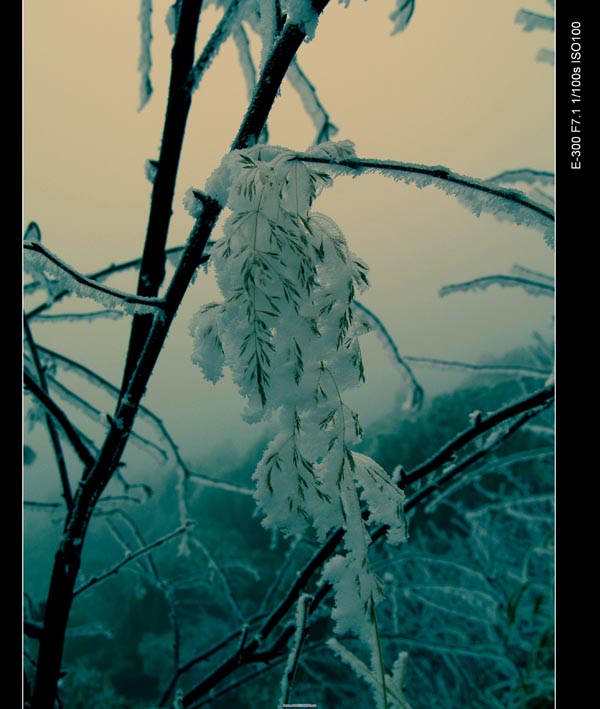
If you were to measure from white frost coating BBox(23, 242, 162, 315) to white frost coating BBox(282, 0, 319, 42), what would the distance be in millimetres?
243

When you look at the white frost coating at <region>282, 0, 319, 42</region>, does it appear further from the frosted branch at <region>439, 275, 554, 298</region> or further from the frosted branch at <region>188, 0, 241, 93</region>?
the frosted branch at <region>439, 275, 554, 298</region>

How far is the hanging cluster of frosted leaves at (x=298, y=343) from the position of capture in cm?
33

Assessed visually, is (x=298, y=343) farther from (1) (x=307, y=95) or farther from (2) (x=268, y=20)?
(1) (x=307, y=95)

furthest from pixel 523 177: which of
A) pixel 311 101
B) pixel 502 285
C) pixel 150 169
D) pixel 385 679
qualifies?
pixel 385 679

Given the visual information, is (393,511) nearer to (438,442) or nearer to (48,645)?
(48,645)

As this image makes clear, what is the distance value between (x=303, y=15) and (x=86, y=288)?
28cm

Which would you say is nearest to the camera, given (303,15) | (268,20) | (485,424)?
(303,15)

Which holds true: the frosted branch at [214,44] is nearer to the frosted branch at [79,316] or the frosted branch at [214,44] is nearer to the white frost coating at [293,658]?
the frosted branch at [79,316]

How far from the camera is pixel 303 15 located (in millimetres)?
333

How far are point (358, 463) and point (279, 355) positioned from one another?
12cm

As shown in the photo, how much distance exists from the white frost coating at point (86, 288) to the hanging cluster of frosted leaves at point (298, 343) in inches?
3.1

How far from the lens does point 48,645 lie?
624 millimetres

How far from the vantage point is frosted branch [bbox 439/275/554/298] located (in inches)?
34.3
